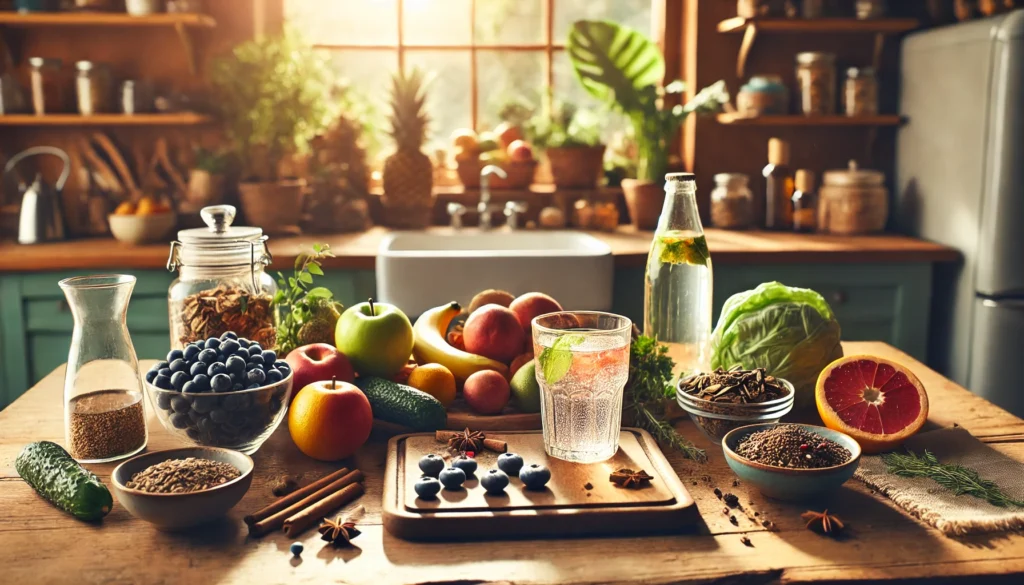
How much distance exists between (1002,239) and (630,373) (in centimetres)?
191

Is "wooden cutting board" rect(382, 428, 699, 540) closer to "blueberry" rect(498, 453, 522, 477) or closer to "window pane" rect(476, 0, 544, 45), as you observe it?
"blueberry" rect(498, 453, 522, 477)

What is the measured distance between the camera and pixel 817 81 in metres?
3.40

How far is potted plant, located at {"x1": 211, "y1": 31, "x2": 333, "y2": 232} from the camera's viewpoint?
321 cm

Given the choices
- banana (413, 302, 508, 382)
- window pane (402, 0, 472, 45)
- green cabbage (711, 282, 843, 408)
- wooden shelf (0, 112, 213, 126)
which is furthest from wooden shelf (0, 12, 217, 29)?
green cabbage (711, 282, 843, 408)

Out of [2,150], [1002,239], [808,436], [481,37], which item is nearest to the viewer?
[808,436]

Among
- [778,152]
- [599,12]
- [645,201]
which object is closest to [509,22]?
[599,12]

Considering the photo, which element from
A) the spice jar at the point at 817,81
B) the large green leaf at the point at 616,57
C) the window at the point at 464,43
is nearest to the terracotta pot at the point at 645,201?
the large green leaf at the point at 616,57

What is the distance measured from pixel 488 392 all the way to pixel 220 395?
1.31ft

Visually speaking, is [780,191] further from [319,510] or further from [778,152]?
[319,510]

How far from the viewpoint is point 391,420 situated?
4.47ft

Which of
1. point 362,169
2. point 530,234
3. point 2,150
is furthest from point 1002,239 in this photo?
point 2,150

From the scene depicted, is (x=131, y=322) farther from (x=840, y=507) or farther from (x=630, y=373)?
(x=840, y=507)

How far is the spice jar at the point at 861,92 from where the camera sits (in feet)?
11.1

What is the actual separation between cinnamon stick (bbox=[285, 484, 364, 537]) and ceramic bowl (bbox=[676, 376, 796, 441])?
47cm
